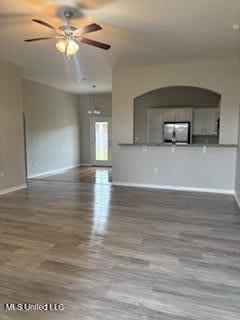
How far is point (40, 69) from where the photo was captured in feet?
20.5

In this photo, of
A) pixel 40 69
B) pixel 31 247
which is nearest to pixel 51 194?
pixel 31 247

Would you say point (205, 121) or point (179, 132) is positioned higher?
point (205, 121)

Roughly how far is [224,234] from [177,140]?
4.88 m

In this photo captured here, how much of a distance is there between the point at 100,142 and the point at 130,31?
22.7 ft

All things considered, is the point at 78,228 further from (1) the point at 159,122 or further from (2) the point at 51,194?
(1) the point at 159,122

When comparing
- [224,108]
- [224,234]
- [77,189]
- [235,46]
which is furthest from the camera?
[77,189]

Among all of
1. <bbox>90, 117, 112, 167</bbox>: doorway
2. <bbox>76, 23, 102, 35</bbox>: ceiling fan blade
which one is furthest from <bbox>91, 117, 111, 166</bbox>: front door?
<bbox>76, 23, 102, 35</bbox>: ceiling fan blade

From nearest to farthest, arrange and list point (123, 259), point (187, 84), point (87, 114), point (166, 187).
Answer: point (123, 259) < point (187, 84) < point (166, 187) < point (87, 114)

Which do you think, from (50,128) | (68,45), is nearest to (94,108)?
(50,128)

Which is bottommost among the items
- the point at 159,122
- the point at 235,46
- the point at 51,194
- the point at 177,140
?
the point at 51,194

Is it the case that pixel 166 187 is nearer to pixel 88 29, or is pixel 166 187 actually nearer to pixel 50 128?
pixel 88 29

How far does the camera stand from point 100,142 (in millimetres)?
10531

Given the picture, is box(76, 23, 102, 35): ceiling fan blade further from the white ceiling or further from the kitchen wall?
the kitchen wall

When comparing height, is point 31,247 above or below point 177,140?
below
